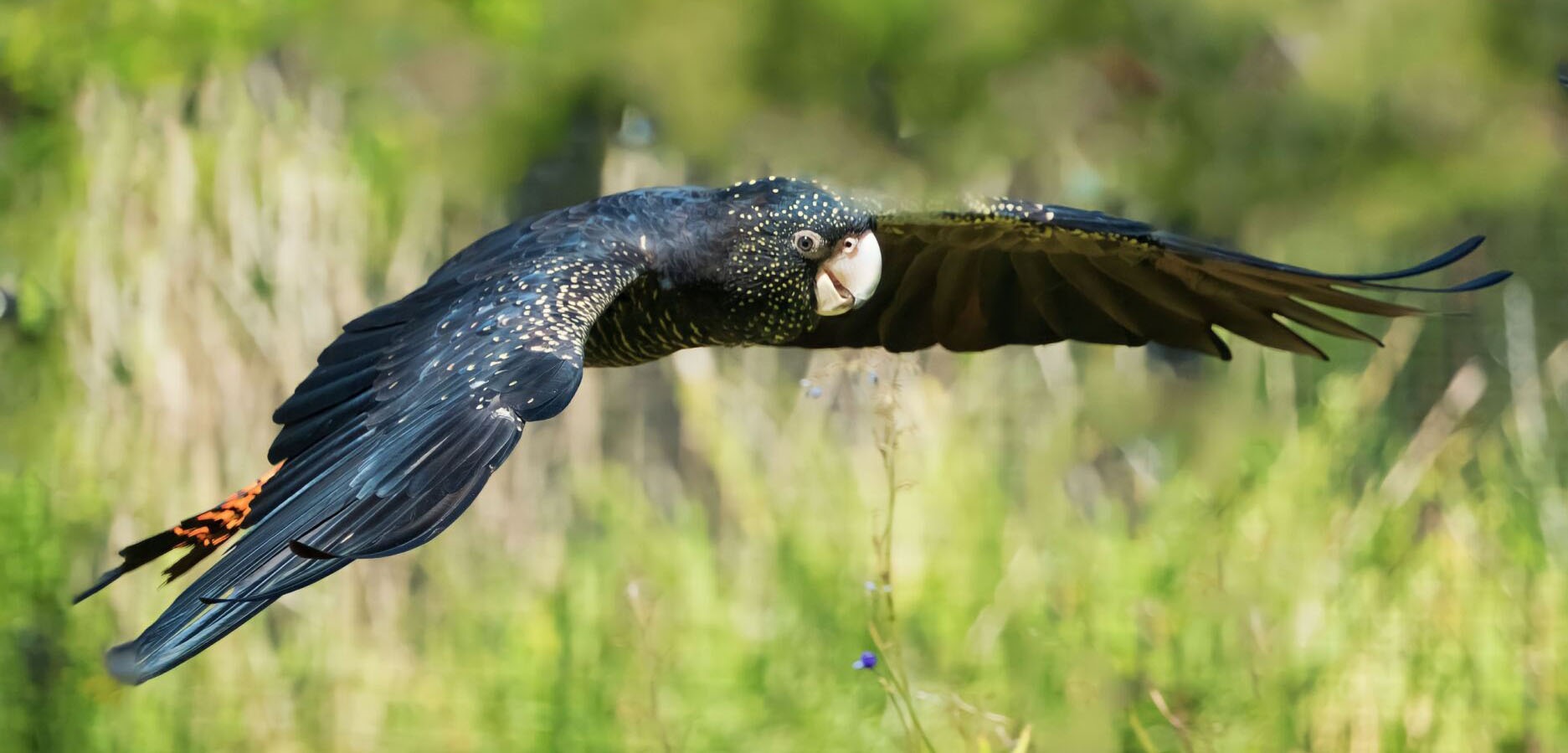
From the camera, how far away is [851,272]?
2.06m

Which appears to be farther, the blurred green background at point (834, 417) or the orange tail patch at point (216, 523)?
the blurred green background at point (834, 417)

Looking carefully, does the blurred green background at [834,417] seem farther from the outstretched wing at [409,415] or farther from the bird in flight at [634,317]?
the outstretched wing at [409,415]

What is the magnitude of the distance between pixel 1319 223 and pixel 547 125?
7.72ft

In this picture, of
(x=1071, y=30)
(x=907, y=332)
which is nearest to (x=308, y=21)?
(x=1071, y=30)

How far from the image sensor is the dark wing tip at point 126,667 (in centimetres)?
112

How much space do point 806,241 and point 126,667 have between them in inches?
45.5

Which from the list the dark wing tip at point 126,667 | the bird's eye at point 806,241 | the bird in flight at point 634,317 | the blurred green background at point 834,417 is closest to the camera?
the dark wing tip at point 126,667

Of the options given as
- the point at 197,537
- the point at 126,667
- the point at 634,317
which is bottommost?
the point at 126,667

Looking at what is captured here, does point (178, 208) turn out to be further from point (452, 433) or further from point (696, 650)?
point (452, 433)

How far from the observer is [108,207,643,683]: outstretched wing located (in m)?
1.20

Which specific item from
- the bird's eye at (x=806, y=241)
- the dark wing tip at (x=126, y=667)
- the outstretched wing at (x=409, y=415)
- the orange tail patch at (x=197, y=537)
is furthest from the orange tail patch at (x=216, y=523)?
the bird's eye at (x=806, y=241)

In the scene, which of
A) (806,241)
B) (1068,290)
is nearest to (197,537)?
(806,241)

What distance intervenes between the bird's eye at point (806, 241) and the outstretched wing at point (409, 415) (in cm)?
25

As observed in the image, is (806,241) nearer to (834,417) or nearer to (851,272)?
(851,272)
